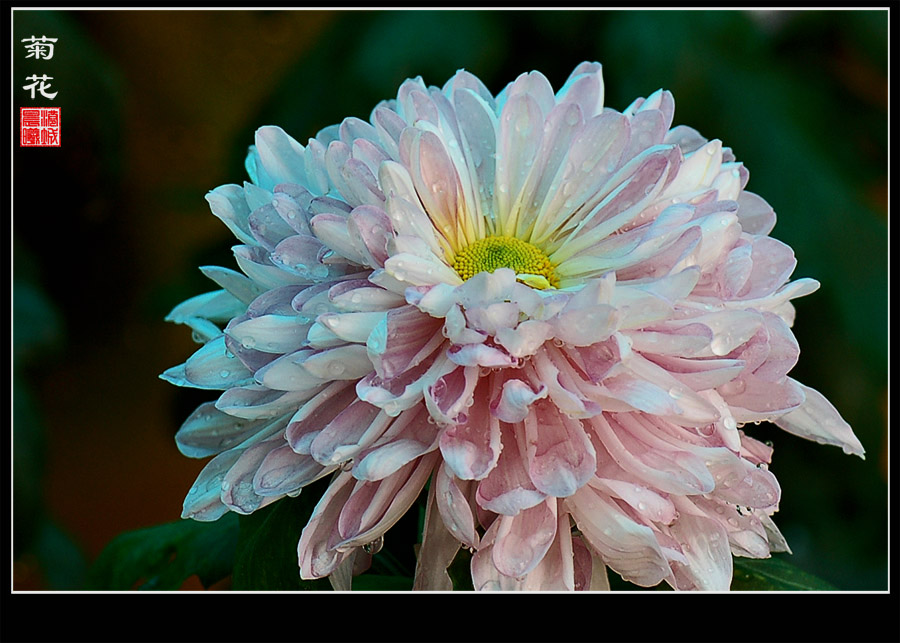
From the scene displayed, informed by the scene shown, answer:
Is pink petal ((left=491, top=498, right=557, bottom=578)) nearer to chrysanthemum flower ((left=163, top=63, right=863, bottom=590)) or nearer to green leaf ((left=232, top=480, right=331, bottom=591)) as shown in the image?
chrysanthemum flower ((left=163, top=63, right=863, bottom=590))

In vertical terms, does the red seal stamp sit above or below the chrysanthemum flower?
above

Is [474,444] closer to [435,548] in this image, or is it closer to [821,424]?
[435,548]

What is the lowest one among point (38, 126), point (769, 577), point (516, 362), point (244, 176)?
point (769, 577)

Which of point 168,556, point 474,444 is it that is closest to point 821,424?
point 474,444

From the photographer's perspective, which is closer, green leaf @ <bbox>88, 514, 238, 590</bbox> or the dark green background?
green leaf @ <bbox>88, 514, 238, 590</bbox>

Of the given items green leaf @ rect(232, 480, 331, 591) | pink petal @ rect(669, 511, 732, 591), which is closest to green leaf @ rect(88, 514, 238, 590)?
green leaf @ rect(232, 480, 331, 591)

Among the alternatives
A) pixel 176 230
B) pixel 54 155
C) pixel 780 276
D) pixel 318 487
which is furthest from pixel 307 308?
pixel 176 230

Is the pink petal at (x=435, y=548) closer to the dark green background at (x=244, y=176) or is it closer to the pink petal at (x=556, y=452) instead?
the pink petal at (x=556, y=452)
